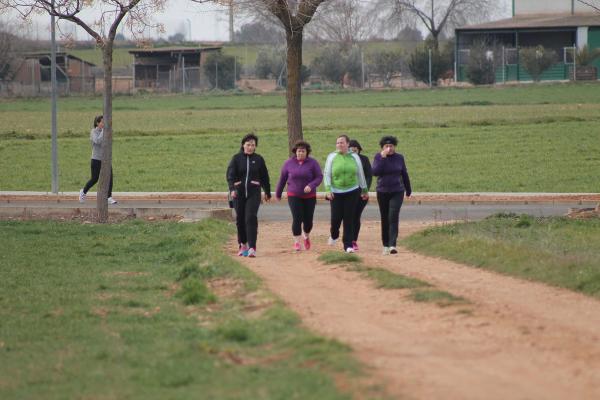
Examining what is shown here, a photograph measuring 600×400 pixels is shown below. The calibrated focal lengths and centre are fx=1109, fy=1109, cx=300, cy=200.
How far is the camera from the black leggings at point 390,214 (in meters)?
15.0

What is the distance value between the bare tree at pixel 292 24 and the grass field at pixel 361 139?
407 cm

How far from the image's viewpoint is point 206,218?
64.0ft

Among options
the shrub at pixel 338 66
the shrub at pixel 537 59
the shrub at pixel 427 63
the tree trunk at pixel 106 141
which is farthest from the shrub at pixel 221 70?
the tree trunk at pixel 106 141

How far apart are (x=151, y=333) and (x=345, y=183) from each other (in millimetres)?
6016

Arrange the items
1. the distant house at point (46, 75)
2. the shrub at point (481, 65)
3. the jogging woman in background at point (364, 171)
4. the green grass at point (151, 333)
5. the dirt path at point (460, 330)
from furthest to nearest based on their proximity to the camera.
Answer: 1. the distant house at point (46, 75)
2. the shrub at point (481, 65)
3. the jogging woman in background at point (364, 171)
4. the green grass at point (151, 333)
5. the dirt path at point (460, 330)

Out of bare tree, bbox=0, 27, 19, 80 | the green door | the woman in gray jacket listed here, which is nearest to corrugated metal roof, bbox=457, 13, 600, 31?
the green door

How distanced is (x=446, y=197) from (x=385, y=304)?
43.4 feet

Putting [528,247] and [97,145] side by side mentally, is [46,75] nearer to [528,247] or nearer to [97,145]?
[97,145]

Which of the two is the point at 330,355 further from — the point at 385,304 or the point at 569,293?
the point at 569,293

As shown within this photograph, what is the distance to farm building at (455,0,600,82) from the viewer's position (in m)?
69.5

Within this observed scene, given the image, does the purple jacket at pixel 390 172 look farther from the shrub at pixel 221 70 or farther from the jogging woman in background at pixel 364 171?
the shrub at pixel 221 70

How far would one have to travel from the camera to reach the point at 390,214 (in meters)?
15.1

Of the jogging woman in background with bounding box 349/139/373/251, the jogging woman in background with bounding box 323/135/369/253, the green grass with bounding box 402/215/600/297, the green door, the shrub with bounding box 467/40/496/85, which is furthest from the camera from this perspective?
the green door

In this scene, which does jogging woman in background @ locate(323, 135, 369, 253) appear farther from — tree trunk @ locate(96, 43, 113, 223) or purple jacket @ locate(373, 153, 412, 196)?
tree trunk @ locate(96, 43, 113, 223)
